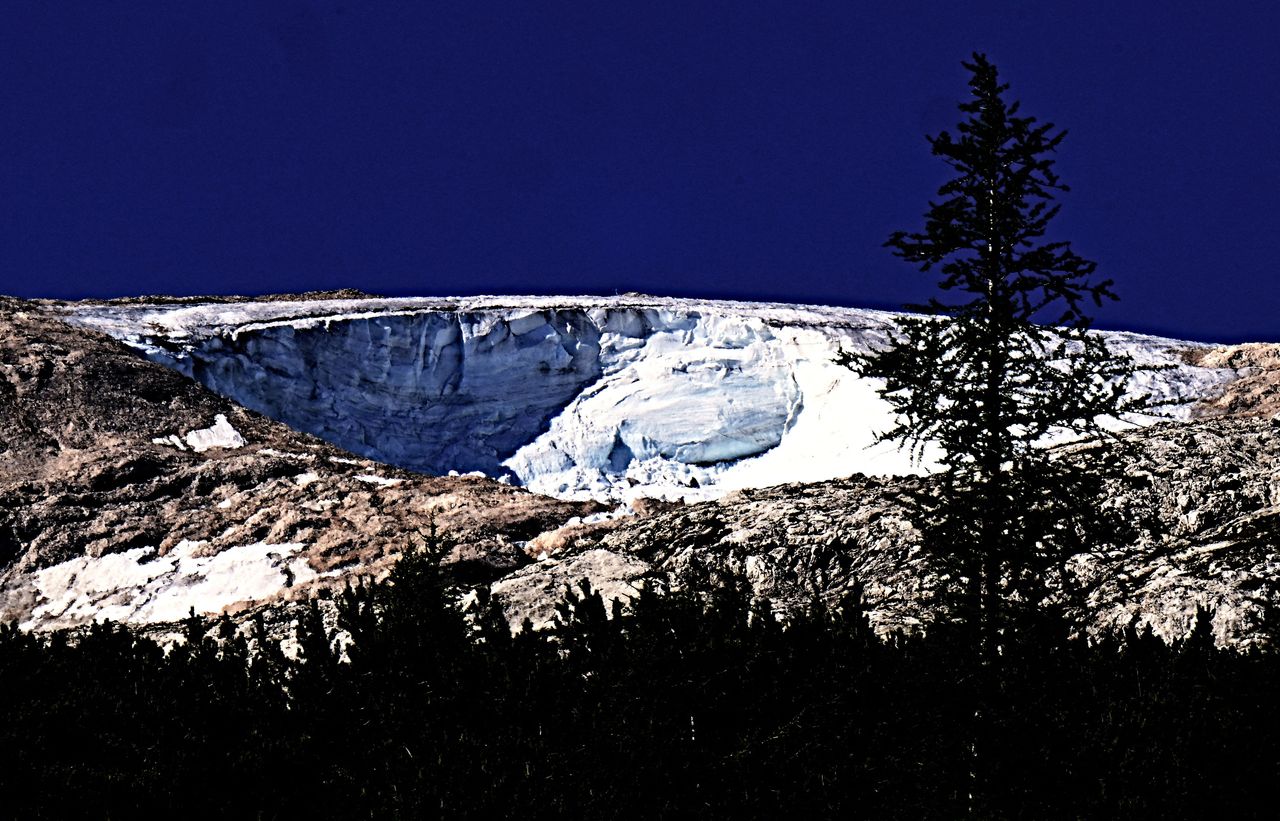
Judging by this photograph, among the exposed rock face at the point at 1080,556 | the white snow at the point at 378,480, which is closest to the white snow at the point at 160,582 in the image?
the white snow at the point at 378,480

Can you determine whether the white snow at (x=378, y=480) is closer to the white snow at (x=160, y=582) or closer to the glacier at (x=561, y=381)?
the white snow at (x=160, y=582)

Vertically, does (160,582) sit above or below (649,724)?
below

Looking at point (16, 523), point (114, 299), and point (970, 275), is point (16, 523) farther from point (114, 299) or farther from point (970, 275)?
point (114, 299)

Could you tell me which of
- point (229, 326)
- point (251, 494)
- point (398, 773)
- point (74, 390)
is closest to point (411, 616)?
point (398, 773)

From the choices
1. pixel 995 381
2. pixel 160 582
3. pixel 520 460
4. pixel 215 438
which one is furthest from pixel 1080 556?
pixel 520 460

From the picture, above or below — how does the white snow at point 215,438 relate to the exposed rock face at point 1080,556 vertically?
above

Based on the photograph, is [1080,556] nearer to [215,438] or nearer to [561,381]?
[215,438]

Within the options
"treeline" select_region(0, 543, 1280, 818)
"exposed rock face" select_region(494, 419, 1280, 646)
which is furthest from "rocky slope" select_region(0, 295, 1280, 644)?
"treeline" select_region(0, 543, 1280, 818)
